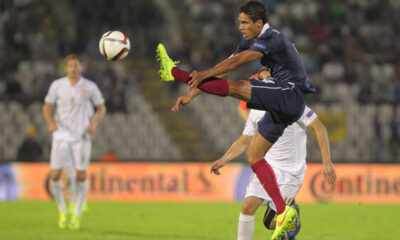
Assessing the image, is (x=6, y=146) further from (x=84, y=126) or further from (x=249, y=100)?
(x=249, y=100)

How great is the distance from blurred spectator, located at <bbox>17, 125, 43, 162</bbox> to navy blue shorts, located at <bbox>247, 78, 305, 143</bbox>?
1052 centimetres

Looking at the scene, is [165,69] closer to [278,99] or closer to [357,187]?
[278,99]

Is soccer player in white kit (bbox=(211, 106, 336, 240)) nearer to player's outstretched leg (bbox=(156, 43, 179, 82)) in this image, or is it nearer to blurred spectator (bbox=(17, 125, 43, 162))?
player's outstretched leg (bbox=(156, 43, 179, 82))

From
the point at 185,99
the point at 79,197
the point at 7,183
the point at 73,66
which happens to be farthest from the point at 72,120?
the point at 7,183

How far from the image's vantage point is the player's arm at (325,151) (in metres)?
7.09

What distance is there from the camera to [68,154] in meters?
11.0

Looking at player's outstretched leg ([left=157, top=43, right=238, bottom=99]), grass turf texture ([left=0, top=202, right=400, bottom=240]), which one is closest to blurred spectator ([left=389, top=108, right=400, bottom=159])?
grass turf texture ([left=0, top=202, right=400, bottom=240])

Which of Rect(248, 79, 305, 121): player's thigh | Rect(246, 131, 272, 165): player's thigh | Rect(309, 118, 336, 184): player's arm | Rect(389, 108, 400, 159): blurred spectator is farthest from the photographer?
Rect(389, 108, 400, 159): blurred spectator

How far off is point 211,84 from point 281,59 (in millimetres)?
883

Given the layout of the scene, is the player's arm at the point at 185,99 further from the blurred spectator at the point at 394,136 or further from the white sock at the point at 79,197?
the blurred spectator at the point at 394,136

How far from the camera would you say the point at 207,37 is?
70.2 ft

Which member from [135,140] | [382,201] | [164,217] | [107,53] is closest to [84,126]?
[164,217]

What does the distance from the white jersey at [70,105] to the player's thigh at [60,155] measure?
0.11 m

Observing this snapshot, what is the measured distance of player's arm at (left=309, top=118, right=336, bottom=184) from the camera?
7090 millimetres
